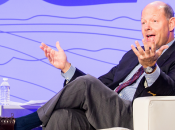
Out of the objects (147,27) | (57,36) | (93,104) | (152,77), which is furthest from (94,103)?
(57,36)

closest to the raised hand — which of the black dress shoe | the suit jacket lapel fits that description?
the suit jacket lapel

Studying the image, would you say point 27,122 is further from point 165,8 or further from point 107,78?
point 165,8

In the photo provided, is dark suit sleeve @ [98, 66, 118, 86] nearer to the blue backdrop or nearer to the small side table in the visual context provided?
the blue backdrop

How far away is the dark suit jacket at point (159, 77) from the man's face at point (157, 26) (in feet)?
0.61

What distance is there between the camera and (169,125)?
124 cm

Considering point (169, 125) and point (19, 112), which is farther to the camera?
point (19, 112)

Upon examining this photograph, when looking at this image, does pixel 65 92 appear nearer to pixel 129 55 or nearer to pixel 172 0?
pixel 129 55

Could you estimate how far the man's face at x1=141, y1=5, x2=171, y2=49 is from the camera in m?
2.10

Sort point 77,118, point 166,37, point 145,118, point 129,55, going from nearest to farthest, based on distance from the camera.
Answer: point 145,118 < point 77,118 < point 166,37 < point 129,55

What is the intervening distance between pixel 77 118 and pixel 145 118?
14.7 inches

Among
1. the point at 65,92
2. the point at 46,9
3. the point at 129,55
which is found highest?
the point at 46,9

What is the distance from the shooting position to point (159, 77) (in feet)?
4.60

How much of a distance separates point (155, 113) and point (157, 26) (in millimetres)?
1076

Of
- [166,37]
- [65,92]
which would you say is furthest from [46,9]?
[65,92]
